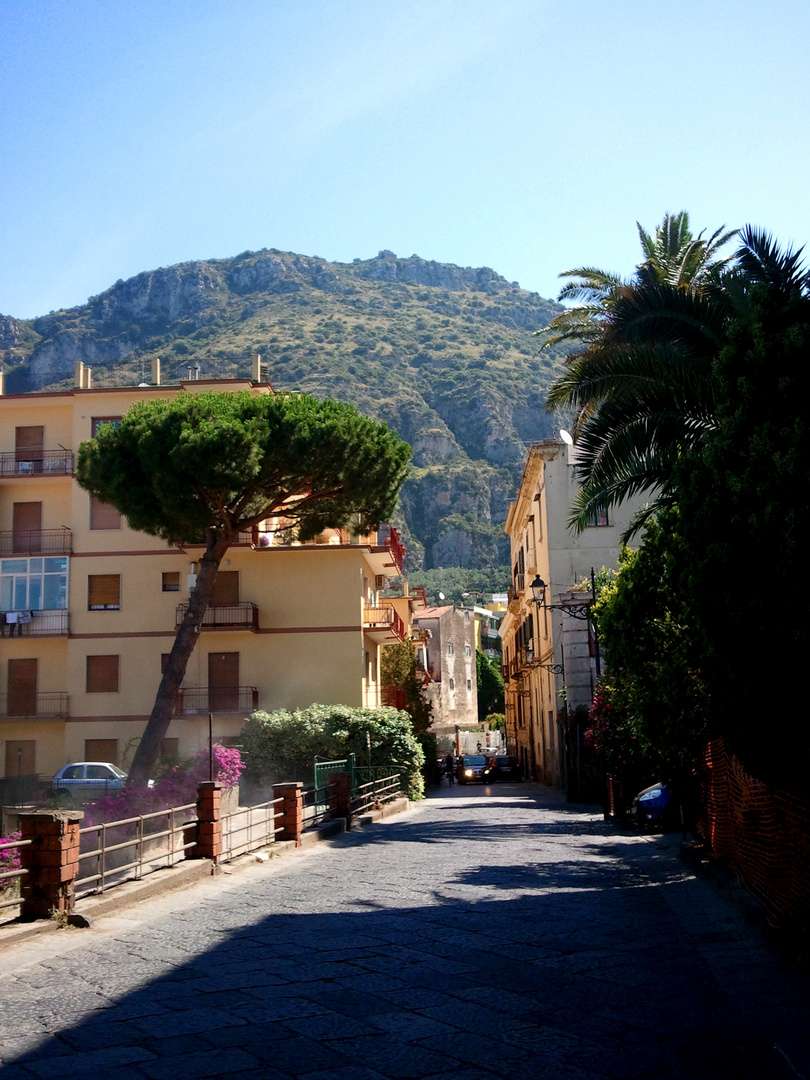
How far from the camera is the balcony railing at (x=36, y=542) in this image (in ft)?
115

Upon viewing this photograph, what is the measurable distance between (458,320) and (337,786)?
163998 millimetres

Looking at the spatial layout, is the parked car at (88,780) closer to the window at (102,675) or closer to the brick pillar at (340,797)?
the window at (102,675)

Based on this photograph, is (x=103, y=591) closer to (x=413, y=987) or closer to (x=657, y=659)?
(x=657, y=659)

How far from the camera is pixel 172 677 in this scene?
2430 centimetres

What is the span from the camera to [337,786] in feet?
69.5

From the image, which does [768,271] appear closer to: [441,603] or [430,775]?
[430,775]

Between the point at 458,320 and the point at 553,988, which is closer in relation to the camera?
the point at 553,988

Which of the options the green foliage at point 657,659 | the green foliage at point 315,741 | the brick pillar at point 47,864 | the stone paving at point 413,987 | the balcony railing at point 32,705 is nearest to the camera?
the stone paving at point 413,987

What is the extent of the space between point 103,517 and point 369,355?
4480 inches

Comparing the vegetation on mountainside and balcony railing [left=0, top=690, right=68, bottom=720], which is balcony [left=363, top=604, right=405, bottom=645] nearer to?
the vegetation on mountainside

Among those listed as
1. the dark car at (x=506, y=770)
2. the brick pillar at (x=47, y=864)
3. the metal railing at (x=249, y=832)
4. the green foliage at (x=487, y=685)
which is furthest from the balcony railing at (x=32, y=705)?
the green foliage at (x=487, y=685)

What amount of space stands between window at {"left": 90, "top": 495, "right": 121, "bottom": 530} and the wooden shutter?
13.2 ft

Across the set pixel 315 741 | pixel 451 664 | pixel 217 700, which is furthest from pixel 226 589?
pixel 451 664

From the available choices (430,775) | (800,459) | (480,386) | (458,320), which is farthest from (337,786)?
(458,320)
